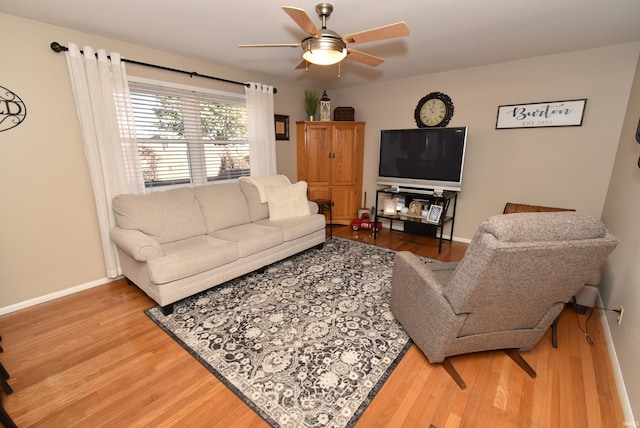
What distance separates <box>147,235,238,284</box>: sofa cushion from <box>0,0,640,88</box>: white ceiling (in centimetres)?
191

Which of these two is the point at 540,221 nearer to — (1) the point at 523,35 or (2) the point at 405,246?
(1) the point at 523,35

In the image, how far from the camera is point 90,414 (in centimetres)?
145

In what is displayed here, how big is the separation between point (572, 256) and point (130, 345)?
2.73 m

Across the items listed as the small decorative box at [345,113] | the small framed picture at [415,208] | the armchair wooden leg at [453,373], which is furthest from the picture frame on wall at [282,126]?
the armchair wooden leg at [453,373]

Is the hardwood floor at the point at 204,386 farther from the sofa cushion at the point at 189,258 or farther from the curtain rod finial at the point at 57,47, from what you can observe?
the curtain rod finial at the point at 57,47

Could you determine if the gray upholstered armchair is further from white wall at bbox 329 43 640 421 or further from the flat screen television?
the flat screen television

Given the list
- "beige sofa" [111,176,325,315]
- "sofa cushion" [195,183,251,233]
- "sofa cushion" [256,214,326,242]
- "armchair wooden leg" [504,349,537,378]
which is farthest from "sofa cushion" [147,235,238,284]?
"armchair wooden leg" [504,349,537,378]

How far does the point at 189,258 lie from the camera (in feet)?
7.63

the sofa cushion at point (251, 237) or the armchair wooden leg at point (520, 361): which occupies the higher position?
the sofa cushion at point (251, 237)

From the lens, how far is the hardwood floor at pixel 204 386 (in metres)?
1.42

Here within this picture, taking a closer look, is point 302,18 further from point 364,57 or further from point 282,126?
point 282,126

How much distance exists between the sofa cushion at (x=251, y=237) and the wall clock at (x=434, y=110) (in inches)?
108

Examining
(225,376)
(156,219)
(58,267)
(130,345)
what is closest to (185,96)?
(156,219)

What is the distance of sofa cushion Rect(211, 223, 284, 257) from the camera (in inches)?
108
